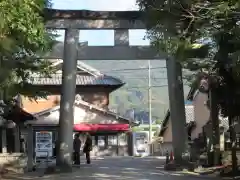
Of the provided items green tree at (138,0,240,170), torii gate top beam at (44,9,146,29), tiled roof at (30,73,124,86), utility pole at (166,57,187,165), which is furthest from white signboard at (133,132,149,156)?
green tree at (138,0,240,170)

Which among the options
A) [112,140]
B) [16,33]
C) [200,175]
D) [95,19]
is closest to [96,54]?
[95,19]

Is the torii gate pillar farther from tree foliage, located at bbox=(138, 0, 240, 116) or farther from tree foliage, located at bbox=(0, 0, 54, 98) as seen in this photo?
tree foliage, located at bbox=(138, 0, 240, 116)

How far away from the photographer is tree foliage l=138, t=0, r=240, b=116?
11.2 metres

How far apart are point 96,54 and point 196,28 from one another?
39.4 feet

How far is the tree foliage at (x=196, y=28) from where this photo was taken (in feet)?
36.8

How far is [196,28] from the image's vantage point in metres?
12.4

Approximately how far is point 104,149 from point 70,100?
25.3m

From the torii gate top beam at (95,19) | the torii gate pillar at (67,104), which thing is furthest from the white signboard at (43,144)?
the torii gate top beam at (95,19)

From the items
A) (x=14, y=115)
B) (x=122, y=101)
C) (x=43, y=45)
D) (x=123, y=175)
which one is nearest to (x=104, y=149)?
(x=14, y=115)

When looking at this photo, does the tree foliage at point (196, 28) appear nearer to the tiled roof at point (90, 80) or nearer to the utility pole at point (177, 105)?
the utility pole at point (177, 105)

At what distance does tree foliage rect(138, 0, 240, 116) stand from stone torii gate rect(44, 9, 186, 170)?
9127 millimetres

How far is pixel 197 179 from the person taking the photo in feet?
58.2

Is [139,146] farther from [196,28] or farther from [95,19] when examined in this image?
[196,28]

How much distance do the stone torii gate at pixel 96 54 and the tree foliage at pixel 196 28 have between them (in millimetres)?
9127
